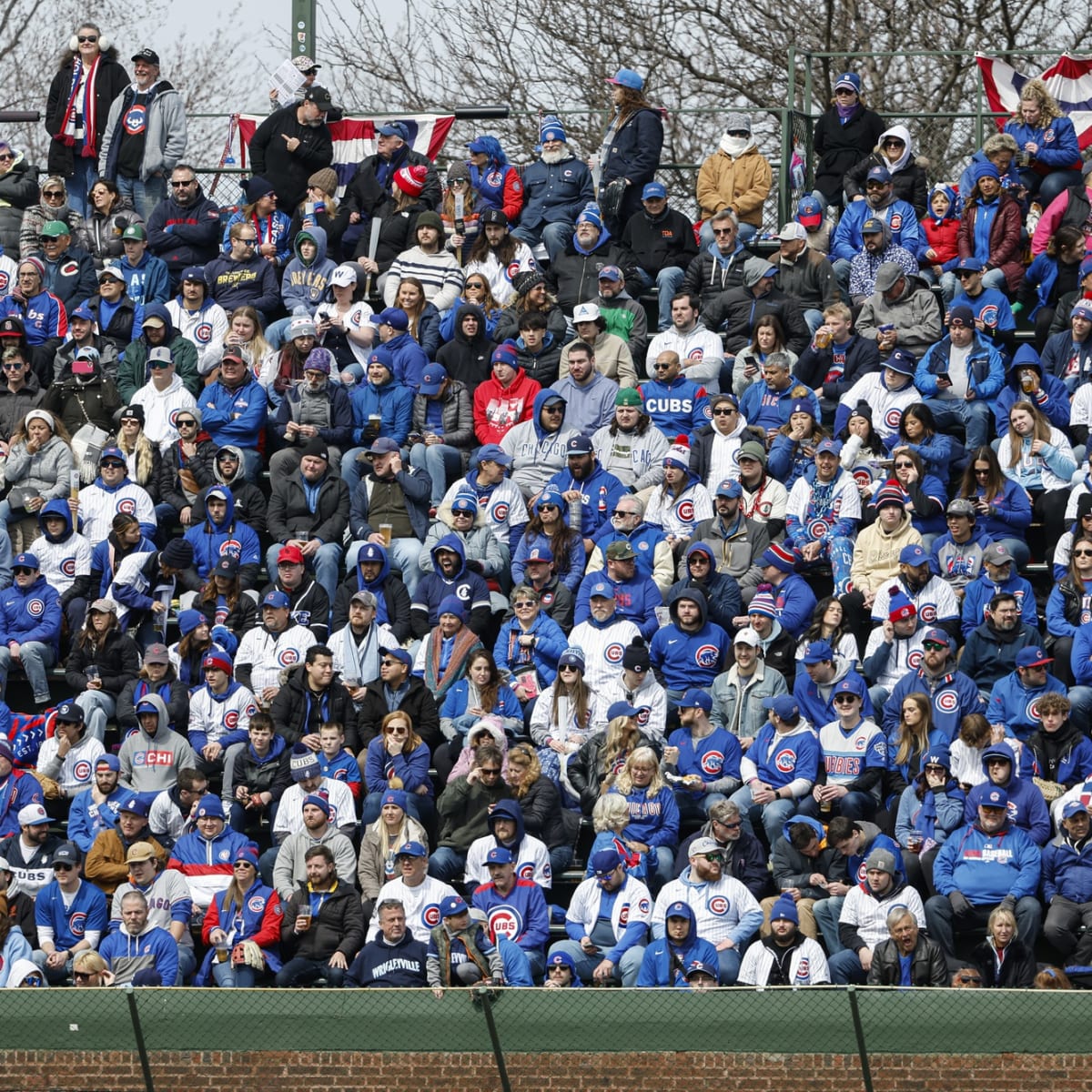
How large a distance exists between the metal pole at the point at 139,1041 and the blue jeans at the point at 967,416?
26.0 feet

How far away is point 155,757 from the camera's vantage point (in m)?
15.8

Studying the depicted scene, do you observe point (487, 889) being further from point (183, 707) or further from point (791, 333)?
point (791, 333)

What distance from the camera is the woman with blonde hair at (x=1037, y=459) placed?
16828mm

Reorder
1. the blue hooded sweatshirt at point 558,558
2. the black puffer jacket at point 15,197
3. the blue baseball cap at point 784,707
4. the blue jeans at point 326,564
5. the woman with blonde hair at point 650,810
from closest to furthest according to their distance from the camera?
1. the woman with blonde hair at point 650,810
2. the blue baseball cap at point 784,707
3. the blue hooded sweatshirt at point 558,558
4. the blue jeans at point 326,564
5. the black puffer jacket at point 15,197

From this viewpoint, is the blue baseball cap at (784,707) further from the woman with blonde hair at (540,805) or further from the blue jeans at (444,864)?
the blue jeans at (444,864)

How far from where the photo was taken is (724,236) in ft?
Answer: 62.3

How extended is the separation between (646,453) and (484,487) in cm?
128

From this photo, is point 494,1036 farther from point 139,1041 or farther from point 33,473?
point 33,473

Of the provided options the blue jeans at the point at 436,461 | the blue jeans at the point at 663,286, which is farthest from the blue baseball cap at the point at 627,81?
the blue jeans at the point at 436,461

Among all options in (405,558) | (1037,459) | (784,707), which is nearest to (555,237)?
(405,558)

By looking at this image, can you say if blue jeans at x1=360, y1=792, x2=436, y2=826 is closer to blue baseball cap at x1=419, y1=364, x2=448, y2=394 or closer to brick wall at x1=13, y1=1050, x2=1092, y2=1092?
brick wall at x1=13, y1=1050, x2=1092, y2=1092

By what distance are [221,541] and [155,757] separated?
6.98 feet

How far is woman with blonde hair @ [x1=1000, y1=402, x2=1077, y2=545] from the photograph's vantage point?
1683 centimetres

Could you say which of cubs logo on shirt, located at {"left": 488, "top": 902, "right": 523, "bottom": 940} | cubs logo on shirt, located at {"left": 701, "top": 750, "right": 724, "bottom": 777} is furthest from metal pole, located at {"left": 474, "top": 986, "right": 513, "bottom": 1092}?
cubs logo on shirt, located at {"left": 701, "top": 750, "right": 724, "bottom": 777}
